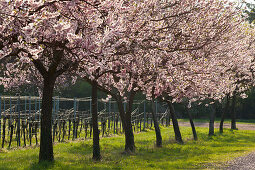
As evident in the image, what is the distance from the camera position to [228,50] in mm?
23406

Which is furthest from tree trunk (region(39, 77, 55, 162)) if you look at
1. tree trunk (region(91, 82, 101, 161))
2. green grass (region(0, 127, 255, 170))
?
tree trunk (region(91, 82, 101, 161))

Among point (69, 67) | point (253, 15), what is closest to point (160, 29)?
point (69, 67)

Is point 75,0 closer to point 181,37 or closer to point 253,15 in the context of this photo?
point 181,37

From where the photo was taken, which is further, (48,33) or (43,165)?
(43,165)

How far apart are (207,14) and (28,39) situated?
10.6 metres

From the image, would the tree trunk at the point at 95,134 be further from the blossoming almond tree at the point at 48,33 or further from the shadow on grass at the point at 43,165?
the shadow on grass at the point at 43,165

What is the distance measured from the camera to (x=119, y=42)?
34.5 ft

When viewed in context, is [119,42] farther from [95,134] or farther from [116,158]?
[116,158]

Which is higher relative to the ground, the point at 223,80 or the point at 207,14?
the point at 207,14

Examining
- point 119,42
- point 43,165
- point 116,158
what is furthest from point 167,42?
point 43,165

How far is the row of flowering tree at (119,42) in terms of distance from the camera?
32.5 feet

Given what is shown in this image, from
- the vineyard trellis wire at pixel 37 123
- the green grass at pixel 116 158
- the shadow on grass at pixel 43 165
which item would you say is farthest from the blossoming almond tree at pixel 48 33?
the vineyard trellis wire at pixel 37 123

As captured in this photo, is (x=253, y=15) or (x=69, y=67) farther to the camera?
(x=253, y=15)

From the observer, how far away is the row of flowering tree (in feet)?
32.5
